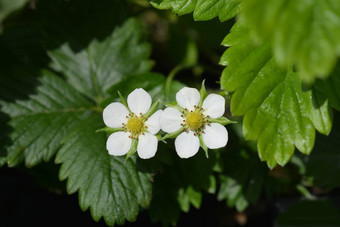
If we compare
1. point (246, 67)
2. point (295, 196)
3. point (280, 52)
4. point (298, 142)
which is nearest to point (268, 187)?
point (295, 196)

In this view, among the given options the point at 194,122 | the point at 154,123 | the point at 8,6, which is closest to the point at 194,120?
the point at 194,122

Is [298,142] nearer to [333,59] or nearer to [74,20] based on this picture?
[333,59]

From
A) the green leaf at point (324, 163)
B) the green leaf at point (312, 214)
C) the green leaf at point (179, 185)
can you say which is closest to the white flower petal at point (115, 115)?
the green leaf at point (179, 185)

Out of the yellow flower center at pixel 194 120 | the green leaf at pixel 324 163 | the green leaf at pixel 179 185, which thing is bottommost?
the green leaf at pixel 324 163

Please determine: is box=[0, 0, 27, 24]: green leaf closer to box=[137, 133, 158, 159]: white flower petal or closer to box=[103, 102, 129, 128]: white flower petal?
box=[103, 102, 129, 128]: white flower petal

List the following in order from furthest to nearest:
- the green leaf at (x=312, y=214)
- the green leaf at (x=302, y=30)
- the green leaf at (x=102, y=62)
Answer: the green leaf at (x=312, y=214)
the green leaf at (x=102, y=62)
the green leaf at (x=302, y=30)

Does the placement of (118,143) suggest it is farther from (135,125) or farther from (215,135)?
(215,135)

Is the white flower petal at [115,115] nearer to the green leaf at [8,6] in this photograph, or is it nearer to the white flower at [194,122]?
the white flower at [194,122]

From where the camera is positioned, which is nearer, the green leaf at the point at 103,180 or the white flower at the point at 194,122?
the white flower at the point at 194,122

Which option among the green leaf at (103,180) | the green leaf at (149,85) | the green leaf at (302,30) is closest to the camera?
the green leaf at (302,30)
